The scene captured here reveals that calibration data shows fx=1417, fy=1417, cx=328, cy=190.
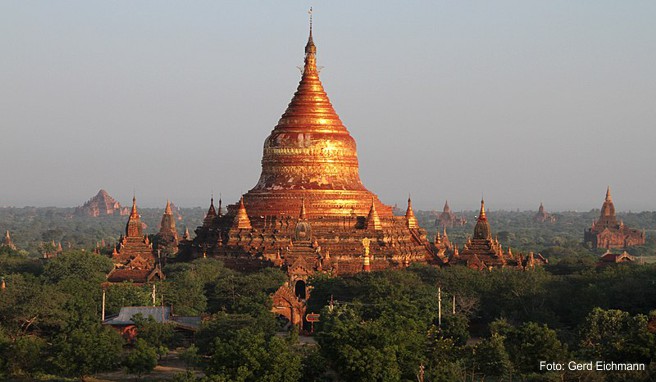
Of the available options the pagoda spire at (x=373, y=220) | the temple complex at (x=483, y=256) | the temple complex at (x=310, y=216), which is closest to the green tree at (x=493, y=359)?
the temple complex at (x=310, y=216)

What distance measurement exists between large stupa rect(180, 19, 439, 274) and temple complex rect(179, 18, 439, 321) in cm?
6

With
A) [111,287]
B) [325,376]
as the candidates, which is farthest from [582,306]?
[111,287]

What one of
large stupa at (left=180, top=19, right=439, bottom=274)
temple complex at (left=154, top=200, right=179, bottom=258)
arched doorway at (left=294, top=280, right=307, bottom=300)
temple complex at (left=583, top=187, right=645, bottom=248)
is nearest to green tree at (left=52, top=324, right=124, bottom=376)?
arched doorway at (left=294, top=280, right=307, bottom=300)

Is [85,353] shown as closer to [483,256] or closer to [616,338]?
[616,338]

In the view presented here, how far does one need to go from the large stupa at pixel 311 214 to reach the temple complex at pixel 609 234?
74.4 metres

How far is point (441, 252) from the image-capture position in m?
86.2

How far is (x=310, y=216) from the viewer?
7944 centimetres

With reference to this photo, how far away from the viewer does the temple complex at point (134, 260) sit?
240 ft

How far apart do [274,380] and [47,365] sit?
10.1 meters

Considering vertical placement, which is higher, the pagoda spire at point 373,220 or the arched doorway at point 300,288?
the pagoda spire at point 373,220

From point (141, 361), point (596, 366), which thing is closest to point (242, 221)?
point (141, 361)

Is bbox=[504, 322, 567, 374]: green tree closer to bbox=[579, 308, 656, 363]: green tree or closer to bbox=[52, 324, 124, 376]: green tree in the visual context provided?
bbox=[579, 308, 656, 363]: green tree

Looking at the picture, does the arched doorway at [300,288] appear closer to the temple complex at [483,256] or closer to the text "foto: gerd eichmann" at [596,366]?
the temple complex at [483,256]

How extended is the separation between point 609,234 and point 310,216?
85.7m
